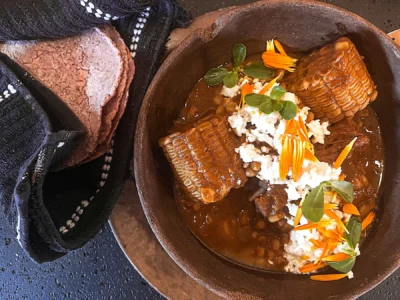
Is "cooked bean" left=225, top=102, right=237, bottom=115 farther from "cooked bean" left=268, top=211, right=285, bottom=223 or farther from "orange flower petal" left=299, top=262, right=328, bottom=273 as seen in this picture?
"orange flower petal" left=299, top=262, right=328, bottom=273

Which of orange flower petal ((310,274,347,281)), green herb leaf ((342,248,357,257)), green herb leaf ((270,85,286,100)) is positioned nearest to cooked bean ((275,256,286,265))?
orange flower petal ((310,274,347,281))

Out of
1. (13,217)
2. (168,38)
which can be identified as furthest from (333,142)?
(13,217)

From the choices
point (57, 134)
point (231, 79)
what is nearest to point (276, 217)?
point (231, 79)

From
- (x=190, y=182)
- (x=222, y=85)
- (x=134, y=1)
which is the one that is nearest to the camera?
(x=134, y=1)

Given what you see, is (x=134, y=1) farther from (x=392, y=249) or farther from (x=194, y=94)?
(x=392, y=249)

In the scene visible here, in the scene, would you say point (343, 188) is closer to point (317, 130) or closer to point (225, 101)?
point (317, 130)
